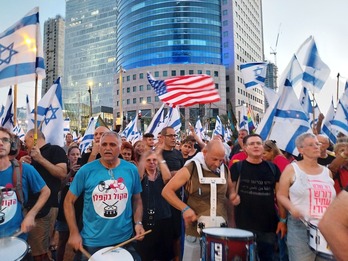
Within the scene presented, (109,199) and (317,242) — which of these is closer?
(317,242)

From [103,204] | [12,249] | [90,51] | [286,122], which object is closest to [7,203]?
[12,249]

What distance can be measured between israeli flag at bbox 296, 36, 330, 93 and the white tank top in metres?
5.93

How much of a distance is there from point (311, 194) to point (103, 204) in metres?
2.44

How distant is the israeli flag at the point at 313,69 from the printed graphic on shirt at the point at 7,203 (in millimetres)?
8180

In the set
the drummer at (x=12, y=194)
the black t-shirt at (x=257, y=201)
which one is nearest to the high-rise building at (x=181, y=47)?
the black t-shirt at (x=257, y=201)

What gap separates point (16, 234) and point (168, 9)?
95.8 metres

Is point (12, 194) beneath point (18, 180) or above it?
beneath

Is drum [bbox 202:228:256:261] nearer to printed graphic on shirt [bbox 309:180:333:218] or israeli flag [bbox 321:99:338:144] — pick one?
printed graphic on shirt [bbox 309:180:333:218]

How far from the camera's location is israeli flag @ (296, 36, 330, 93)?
350 inches

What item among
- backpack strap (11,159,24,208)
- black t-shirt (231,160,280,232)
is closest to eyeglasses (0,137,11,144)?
backpack strap (11,159,24,208)

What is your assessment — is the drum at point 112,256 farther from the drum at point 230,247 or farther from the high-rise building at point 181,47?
the high-rise building at point 181,47

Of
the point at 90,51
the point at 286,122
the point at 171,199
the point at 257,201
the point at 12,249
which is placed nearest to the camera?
the point at 12,249

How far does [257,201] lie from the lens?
4.03 meters

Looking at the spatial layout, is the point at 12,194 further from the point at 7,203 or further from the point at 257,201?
the point at 257,201
